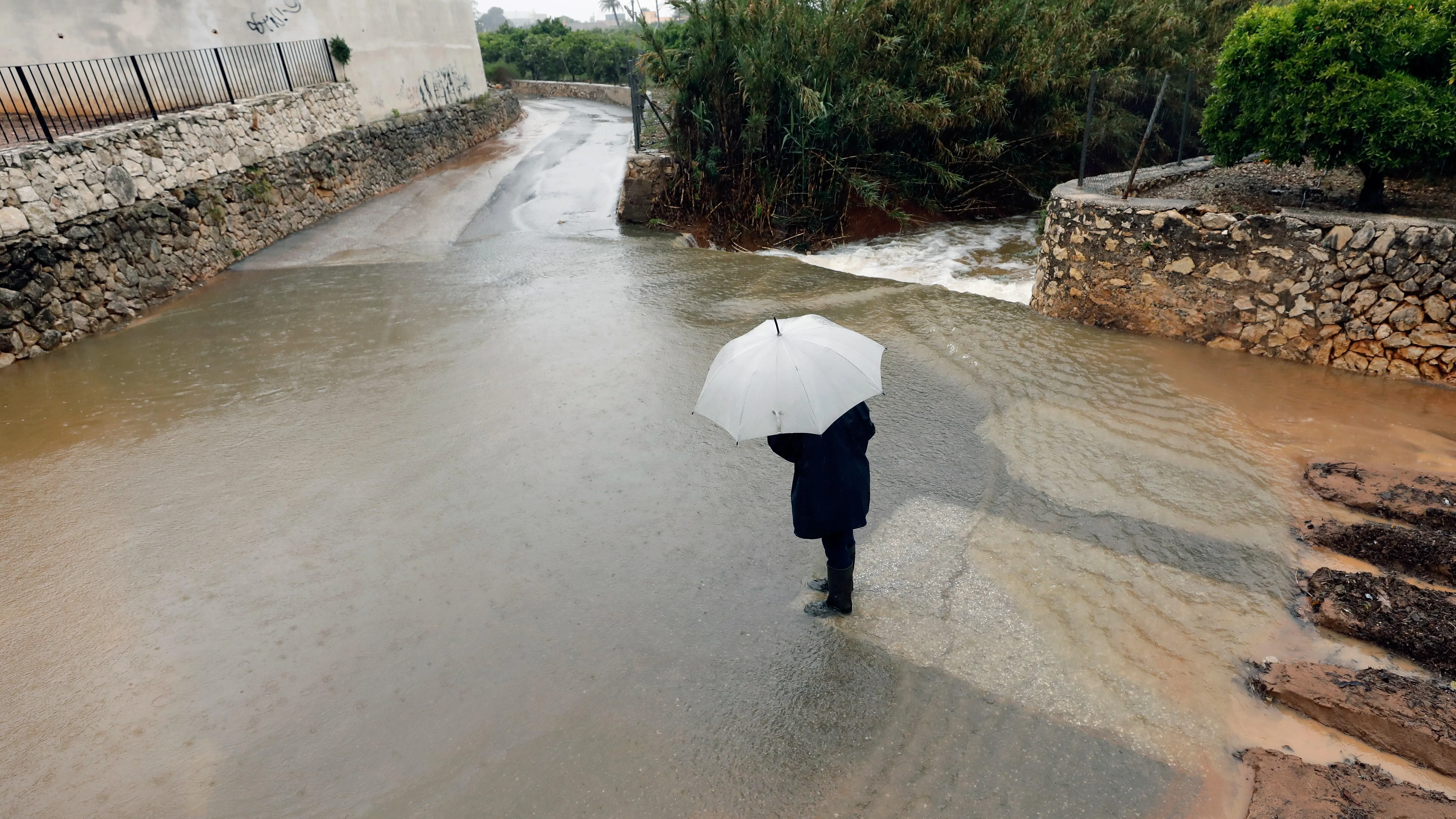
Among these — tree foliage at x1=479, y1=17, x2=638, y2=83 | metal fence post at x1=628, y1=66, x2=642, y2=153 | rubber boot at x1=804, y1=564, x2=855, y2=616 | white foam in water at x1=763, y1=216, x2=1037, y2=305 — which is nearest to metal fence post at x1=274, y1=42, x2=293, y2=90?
metal fence post at x1=628, y1=66, x2=642, y2=153

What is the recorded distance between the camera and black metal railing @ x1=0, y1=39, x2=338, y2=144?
1030 cm

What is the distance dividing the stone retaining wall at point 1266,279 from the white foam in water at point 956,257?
1294 millimetres

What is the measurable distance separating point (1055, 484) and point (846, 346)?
2.45 meters

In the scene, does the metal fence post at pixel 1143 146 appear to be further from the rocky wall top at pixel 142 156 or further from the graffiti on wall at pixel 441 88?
the graffiti on wall at pixel 441 88

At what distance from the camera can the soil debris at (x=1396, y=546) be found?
387cm

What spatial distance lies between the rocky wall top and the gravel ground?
1247 cm

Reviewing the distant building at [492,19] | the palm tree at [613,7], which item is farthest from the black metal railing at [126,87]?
the distant building at [492,19]

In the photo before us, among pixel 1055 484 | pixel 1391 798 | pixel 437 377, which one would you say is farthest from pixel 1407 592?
pixel 437 377

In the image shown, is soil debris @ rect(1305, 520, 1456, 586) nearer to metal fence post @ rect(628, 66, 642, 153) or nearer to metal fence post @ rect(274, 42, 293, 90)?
metal fence post @ rect(628, 66, 642, 153)

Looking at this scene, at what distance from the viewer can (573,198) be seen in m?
14.7

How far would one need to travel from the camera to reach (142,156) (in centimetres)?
965

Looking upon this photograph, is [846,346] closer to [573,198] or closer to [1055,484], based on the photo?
[1055,484]

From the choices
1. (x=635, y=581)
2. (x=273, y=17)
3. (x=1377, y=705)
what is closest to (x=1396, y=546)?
(x=1377, y=705)

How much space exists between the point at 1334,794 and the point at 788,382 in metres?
2.63
